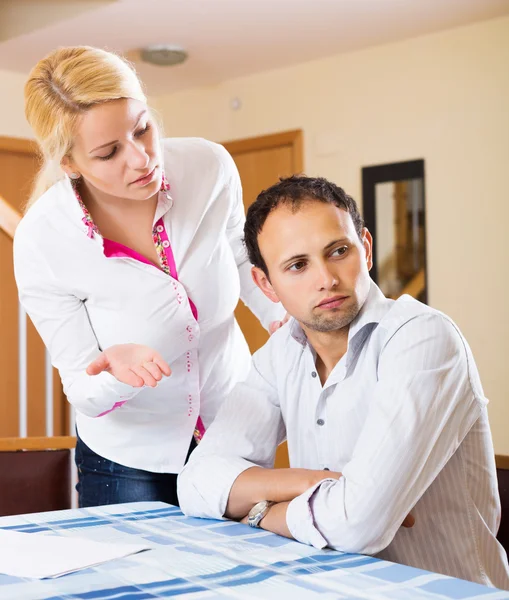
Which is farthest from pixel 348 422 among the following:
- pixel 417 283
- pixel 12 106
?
pixel 12 106

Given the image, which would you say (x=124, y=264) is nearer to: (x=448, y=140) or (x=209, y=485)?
(x=209, y=485)

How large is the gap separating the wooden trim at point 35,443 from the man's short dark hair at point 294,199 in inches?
32.6

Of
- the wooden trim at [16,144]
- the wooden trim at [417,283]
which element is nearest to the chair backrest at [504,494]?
the wooden trim at [417,283]

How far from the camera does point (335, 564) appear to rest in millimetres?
1125

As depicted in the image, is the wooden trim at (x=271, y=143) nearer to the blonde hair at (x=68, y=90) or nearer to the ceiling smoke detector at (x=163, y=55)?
the ceiling smoke detector at (x=163, y=55)

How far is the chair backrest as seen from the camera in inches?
56.8

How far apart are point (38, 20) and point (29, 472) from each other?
8.08 ft

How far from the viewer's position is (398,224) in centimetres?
406

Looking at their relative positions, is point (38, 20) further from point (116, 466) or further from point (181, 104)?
point (116, 466)

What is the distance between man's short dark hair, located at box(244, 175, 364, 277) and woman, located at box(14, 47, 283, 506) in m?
0.22

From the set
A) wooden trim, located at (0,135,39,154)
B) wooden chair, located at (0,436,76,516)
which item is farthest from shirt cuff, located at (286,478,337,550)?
wooden trim, located at (0,135,39,154)

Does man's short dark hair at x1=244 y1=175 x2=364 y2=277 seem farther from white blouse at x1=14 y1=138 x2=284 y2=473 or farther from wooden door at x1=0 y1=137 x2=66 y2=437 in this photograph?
wooden door at x1=0 y1=137 x2=66 y2=437

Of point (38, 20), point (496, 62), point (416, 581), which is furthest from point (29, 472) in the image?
point (496, 62)

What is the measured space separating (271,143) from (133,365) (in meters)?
→ 3.18
